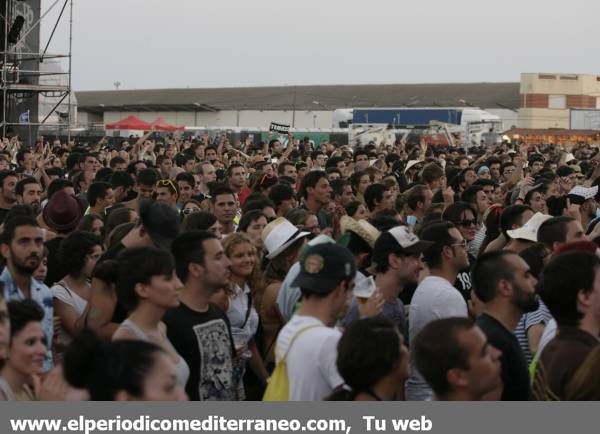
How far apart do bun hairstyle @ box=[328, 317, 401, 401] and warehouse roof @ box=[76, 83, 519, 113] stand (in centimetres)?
7740

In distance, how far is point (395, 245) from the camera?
682 cm

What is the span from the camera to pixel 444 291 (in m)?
6.84

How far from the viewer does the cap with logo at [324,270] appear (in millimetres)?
5473

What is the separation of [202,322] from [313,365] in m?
1.19

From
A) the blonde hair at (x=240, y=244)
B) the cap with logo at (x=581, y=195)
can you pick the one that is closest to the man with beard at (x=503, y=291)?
the blonde hair at (x=240, y=244)

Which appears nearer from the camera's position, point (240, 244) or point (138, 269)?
point (138, 269)

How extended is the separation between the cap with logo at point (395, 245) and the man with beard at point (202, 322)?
0.97 metres

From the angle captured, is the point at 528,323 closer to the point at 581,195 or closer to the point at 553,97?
the point at 581,195

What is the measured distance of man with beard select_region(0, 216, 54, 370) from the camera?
6.82 meters

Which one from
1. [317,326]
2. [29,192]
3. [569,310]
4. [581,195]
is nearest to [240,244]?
[317,326]

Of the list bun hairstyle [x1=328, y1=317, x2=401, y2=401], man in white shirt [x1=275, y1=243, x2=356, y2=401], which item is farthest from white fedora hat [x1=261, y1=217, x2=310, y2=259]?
bun hairstyle [x1=328, y1=317, x2=401, y2=401]

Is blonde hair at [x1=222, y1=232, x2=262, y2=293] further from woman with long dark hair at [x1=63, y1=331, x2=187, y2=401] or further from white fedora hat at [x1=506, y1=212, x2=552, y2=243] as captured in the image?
woman with long dark hair at [x1=63, y1=331, x2=187, y2=401]

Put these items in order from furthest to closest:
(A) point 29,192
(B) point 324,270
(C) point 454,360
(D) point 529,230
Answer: (A) point 29,192, (D) point 529,230, (B) point 324,270, (C) point 454,360

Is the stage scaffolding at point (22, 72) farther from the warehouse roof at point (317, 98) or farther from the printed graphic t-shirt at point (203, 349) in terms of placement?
the warehouse roof at point (317, 98)
